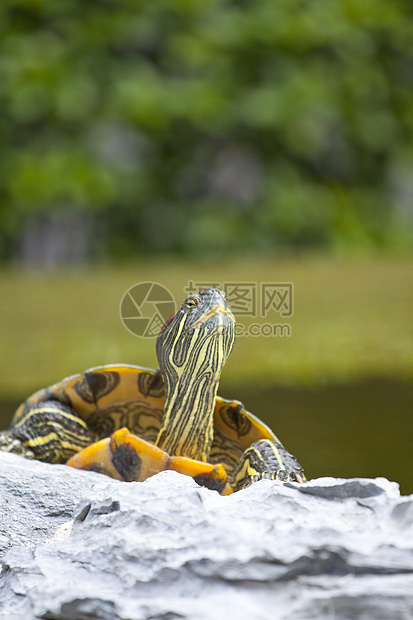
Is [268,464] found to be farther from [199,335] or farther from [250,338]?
[250,338]

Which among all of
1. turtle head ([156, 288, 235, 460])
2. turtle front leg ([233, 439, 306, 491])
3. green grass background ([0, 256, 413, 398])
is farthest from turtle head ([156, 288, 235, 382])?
green grass background ([0, 256, 413, 398])

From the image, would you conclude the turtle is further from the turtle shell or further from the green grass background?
the green grass background

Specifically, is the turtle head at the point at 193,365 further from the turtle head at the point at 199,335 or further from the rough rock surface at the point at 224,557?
the rough rock surface at the point at 224,557

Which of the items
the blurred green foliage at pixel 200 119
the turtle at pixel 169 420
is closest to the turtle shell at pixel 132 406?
the turtle at pixel 169 420

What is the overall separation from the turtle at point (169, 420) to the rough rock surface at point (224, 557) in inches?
8.8

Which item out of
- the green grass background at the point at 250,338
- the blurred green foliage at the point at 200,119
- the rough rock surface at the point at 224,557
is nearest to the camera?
the rough rock surface at the point at 224,557

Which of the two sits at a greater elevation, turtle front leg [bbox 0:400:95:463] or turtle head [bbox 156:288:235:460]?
turtle head [bbox 156:288:235:460]

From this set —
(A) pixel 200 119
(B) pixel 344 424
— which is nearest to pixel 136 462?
(B) pixel 344 424

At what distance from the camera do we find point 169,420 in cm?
91

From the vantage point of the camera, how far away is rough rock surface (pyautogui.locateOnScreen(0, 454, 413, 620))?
46cm

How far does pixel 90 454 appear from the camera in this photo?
855 millimetres

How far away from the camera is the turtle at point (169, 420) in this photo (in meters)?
0.82

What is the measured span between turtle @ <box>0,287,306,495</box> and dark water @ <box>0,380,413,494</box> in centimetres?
7

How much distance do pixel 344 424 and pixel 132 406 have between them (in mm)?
323
